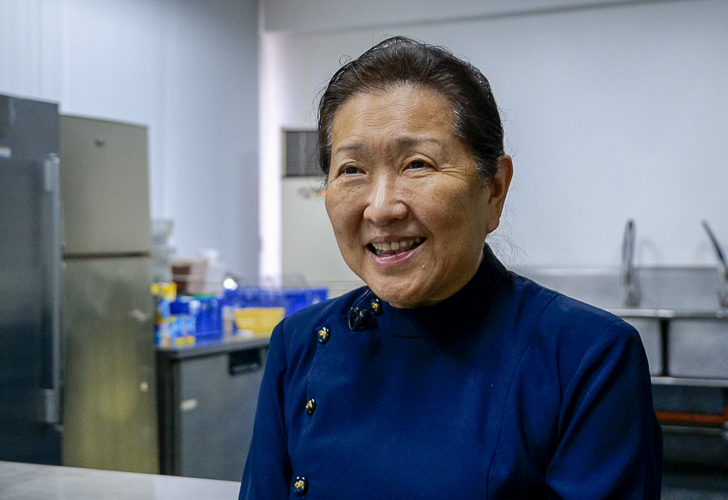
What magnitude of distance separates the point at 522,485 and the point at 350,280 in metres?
4.05

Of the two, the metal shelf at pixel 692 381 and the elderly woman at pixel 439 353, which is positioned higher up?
the elderly woman at pixel 439 353

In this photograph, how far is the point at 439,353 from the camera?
1035 millimetres

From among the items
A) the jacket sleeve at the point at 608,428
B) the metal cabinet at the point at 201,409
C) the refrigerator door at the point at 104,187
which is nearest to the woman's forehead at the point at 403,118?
the jacket sleeve at the point at 608,428

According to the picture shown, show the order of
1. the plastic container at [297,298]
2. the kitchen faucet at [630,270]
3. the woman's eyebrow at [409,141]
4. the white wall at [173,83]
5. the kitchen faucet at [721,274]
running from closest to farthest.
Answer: the woman's eyebrow at [409,141], the white wall at [173,83], the plastic container at [297,298], the kitchen faucet at [721,274], the kitchen faucet at [630,270]

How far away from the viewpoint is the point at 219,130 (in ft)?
15.4

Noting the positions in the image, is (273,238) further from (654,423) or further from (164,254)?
(654,423)

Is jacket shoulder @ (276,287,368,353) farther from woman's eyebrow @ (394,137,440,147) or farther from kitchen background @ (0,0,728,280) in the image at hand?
kitchen background @ (0,0,728,280)

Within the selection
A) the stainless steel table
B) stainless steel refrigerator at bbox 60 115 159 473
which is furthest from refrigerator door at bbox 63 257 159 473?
the stainless steel table

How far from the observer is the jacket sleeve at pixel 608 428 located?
2.82 feet

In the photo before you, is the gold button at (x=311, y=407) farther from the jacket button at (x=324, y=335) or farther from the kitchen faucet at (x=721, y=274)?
the kitchen faucet at (x=721, y=274)

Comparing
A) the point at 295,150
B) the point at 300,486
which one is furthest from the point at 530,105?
the point at 300,486

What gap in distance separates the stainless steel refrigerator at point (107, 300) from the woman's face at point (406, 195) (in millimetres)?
2128

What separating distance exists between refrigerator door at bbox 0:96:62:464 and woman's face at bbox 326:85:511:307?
1919 mm

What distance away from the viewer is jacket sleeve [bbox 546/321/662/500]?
0.86 meters
